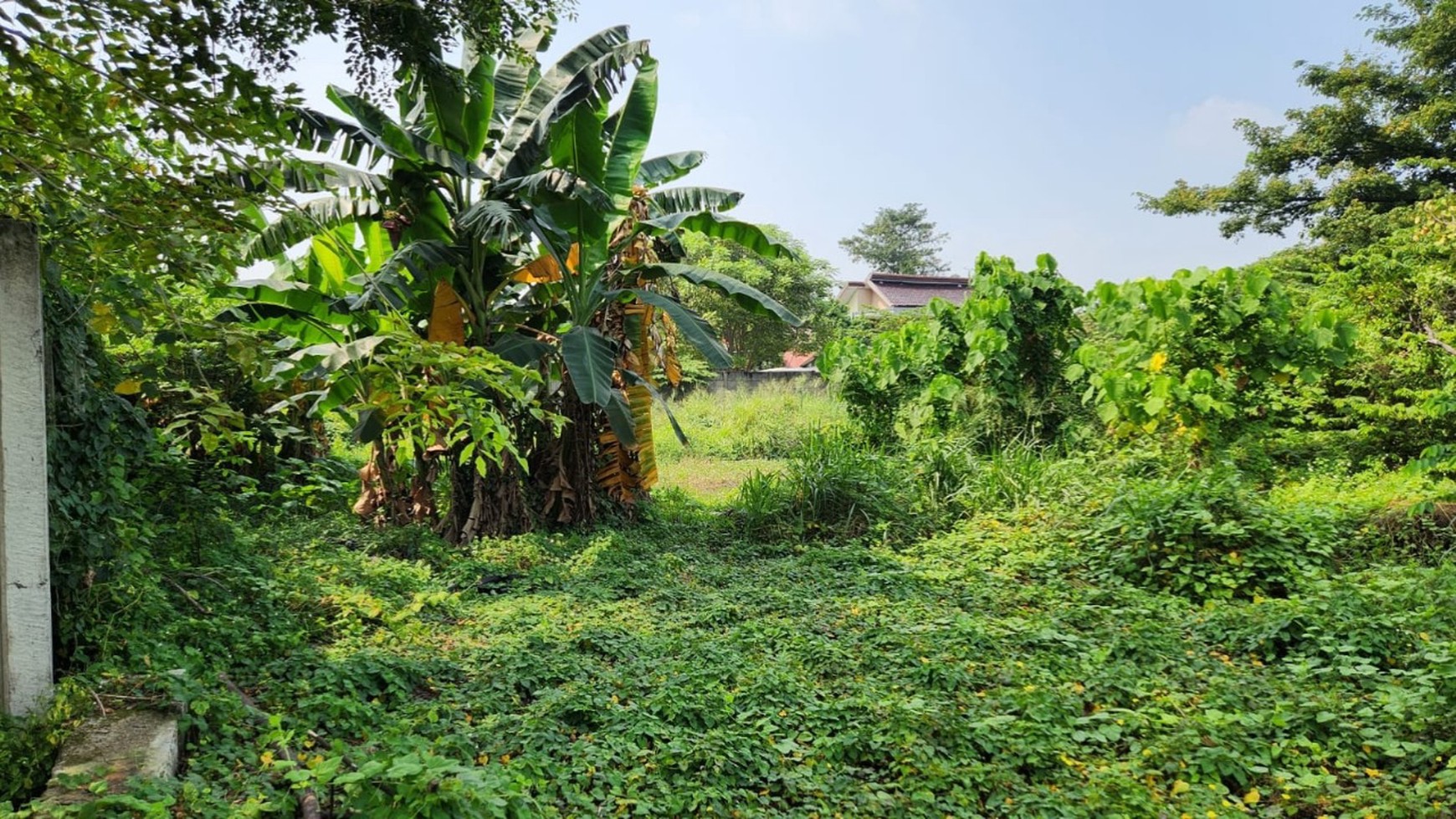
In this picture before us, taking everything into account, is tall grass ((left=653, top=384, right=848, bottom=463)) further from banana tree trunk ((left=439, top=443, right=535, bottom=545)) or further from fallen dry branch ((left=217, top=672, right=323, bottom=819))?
fallen dry branch ((left=217, top=672, right=323, bottom=819))

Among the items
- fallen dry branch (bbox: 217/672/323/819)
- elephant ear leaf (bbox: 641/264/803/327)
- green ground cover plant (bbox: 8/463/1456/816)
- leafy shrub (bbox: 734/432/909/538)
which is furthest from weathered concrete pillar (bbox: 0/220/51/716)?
leafy shrub (bbox: 734/432/909/538)

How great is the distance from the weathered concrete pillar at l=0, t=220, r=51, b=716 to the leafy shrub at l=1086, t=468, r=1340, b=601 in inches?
207

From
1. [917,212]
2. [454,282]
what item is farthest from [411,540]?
[917,212]

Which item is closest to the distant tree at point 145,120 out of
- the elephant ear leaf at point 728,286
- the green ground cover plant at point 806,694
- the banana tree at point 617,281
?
the green ground cover plant at point 806,694

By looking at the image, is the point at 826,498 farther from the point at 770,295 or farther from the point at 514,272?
the point at 770,295

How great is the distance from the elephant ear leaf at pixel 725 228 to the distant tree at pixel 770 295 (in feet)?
49.4

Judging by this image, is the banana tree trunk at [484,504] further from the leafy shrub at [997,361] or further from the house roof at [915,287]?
the house roof at [915,287]

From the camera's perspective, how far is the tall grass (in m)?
13.1

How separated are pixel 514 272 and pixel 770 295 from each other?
54.1 feet

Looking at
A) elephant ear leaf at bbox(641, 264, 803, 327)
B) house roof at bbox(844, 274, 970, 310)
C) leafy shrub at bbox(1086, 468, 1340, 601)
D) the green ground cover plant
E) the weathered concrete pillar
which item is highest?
house roof at bbox(844, 274, 970, 310)

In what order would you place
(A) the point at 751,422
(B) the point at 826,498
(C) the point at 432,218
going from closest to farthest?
(C) the point at 432,218
(B) the point at 826,498
(A) the point at 751,422

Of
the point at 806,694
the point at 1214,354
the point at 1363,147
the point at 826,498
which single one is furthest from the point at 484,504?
the point at 1363,147

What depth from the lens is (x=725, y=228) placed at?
7.58 metres

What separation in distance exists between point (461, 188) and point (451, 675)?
434cm
